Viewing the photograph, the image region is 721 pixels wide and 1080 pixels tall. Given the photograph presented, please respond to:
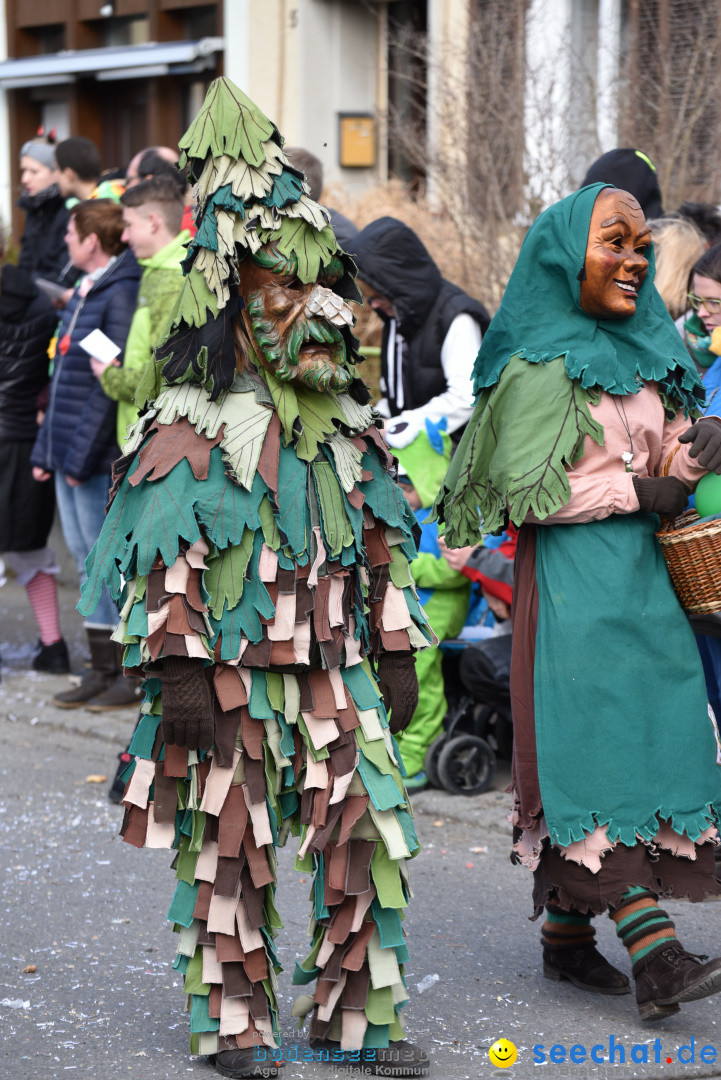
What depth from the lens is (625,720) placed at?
3.57 m

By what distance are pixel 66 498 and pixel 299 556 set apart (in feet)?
12.8

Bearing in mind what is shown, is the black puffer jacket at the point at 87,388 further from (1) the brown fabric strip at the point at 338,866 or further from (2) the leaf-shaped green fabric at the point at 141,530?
(1) the brown fabric strip at the point at 338,866

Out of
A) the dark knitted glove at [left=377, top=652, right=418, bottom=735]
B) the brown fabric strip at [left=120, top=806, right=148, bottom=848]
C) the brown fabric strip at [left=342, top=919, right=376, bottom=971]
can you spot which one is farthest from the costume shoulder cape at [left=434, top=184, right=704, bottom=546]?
the brown fabric strip at [left=120, top=806, right=148, bottom=848]

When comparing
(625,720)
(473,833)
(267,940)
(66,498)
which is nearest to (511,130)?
(66,498)

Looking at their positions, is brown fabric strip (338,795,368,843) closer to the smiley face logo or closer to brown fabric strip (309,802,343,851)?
brown fabric strip (309,802,343,851)

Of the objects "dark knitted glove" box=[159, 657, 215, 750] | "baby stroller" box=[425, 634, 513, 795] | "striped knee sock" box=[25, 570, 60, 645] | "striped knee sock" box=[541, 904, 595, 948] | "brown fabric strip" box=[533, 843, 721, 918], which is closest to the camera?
"dark knitted glove" box=[159, 657, 215, 750]

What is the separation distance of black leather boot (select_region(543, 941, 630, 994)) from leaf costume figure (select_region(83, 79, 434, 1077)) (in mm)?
701

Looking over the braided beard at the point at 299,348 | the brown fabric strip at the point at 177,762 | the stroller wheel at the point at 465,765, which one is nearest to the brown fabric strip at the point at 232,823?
the brown fabric strip at the point at 177,762

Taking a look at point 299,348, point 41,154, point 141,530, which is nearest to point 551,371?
point 299,348

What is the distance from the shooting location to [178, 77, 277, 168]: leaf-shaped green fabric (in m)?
3.16

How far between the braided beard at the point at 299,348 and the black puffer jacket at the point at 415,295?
2392 millimetres

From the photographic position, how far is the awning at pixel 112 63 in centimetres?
1488

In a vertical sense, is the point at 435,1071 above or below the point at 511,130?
below

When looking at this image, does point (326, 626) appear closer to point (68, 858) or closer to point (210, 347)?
point (210, 347)
